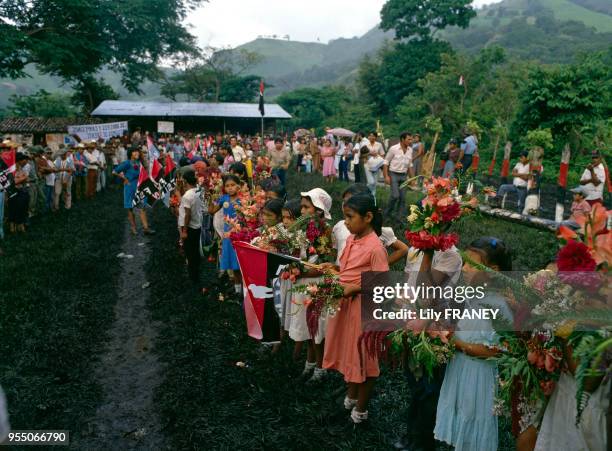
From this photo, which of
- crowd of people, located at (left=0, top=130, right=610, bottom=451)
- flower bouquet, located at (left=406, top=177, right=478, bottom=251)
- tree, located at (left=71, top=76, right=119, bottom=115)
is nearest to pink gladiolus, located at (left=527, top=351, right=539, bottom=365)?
crowd of people, located at (left=0, top=130, right=610, bottom=451)

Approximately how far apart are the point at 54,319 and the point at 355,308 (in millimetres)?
4505

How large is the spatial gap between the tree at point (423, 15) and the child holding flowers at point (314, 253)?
1869 inches

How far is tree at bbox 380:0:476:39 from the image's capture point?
4734 centimetres

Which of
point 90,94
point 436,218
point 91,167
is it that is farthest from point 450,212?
point 90,94

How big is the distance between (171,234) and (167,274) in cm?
319

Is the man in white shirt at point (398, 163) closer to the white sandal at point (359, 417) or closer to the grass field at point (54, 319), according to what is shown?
the grass field at point (54, 319)

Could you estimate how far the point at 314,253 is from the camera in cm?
472

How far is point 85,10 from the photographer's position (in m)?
29.9

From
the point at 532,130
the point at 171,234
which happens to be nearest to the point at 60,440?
the point at 171,234

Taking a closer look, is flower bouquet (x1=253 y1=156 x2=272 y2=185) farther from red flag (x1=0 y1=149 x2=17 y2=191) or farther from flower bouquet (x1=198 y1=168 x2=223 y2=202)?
red flag (x1=0 y1=149 x2=17 y2=191)

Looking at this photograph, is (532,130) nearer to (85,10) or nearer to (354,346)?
(354,346)

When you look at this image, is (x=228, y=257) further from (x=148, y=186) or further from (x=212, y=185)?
(x=148, y=186)

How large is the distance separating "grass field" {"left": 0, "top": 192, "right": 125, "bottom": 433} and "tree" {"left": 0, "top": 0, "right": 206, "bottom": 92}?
20051 mm

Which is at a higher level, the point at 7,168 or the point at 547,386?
the point at 7,168
